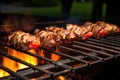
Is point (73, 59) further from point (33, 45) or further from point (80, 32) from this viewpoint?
point (80, 32)

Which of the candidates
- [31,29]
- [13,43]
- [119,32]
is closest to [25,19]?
[31,29]

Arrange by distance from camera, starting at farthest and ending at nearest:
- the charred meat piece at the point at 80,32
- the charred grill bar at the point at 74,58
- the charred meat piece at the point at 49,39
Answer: the charred meat piece at the point at 80,32 → the charred meat piece at the point at 49,39 → the charred grill bar at the point at 74,58

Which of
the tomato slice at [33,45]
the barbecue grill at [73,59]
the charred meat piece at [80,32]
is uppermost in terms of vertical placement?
the charred meat piece at [80,32]

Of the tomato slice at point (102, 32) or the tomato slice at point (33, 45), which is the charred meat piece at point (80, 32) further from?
the tomato slice at point (33, 45)

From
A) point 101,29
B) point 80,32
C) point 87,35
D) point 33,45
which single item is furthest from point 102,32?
point 33,45

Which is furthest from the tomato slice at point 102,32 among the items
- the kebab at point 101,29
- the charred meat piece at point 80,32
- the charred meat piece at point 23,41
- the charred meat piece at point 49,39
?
the charred meat piece at point 23,41

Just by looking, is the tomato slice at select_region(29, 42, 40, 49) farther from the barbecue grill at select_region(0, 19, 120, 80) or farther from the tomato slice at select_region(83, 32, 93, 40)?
the tomato slice at select_region(83, 32, 93, 40)

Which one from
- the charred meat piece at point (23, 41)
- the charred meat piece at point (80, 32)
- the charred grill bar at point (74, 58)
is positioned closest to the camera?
the charred grill bar at point (74, 58)
